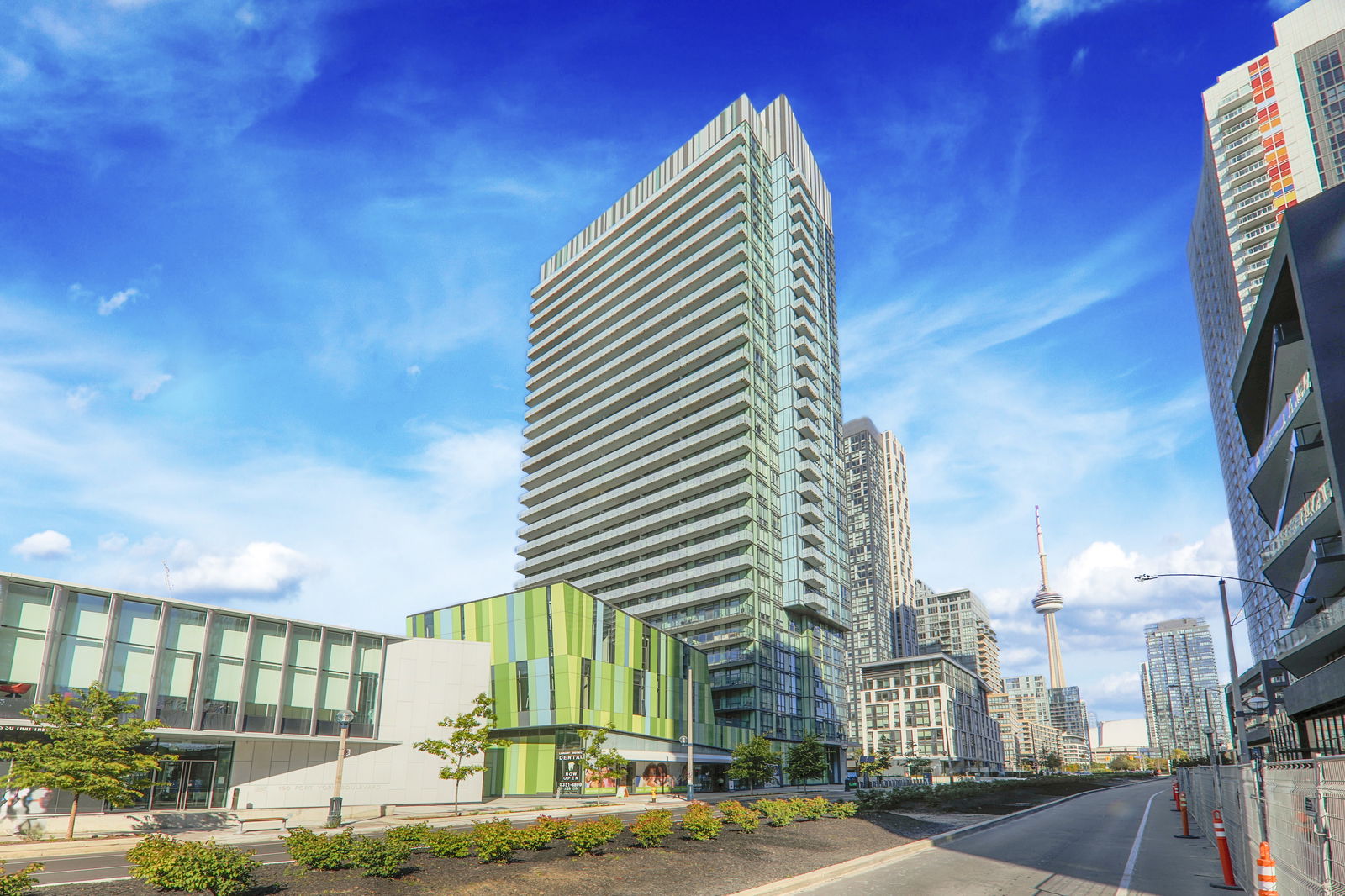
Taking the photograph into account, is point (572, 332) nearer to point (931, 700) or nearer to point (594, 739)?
point (594, 739)

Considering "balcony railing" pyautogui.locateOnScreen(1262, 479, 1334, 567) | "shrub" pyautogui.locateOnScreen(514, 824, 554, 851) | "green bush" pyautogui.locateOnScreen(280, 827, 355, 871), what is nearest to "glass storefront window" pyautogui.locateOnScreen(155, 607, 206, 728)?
"shrub" pyautogui.locateOnScreen(514, 824, 554, 851)

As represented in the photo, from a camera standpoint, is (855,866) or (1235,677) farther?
(1235,677)

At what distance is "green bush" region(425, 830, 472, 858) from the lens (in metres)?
19.3

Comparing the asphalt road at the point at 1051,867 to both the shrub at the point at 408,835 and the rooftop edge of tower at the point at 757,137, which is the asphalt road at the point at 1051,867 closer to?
the shrub at the point at 408,835

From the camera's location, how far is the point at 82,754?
2906 centimetres

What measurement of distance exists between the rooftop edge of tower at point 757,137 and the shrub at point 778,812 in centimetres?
10539

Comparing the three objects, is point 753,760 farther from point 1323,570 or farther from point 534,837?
point 534,837

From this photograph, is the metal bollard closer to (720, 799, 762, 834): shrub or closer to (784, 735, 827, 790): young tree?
(720, 799, 762, 834): shrub

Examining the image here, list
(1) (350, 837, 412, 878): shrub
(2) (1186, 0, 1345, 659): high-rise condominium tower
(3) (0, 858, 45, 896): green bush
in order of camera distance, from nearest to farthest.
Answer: (3) (0, 858, 45, 896): green bush, (1) (350, 837, 412, 878): shrub, (2) (1186, 0, 1345, 659): high-rise condominium tower

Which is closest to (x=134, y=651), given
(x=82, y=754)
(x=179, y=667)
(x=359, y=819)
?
(x=179, y=667)

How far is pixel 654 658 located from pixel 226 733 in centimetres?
3763

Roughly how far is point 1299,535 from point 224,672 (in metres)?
56.6

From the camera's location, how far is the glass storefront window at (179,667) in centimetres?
4041

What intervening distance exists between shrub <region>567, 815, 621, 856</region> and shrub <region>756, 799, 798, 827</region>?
8.44 metres
